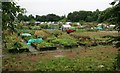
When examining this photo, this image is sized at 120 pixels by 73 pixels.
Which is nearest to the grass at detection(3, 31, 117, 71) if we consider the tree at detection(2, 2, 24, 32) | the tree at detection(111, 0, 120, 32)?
the tree at detection(111, 0, 120, 32)

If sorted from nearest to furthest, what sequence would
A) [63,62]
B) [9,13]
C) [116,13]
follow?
[116,13] < [9,13] < [63,62]

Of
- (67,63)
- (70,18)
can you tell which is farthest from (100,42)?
(70,18)

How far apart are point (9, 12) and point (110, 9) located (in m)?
4.51

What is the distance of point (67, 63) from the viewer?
13.8m

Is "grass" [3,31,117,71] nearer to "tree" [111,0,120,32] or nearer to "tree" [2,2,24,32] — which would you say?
"tree" [111,0,120,32]

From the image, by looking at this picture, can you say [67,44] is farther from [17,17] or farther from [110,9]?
[110,9]

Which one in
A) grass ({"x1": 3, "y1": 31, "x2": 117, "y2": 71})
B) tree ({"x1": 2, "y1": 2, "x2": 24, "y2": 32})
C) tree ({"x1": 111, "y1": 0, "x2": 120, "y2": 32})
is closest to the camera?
tree ({"x1": 111, "y1": 0, "x2": 120, "y2": 32})

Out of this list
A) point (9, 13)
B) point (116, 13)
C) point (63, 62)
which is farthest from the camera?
point (63, 62)

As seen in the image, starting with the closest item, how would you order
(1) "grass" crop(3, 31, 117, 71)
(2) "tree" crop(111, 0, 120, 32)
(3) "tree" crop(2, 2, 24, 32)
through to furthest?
(2) "tree" crop(111, 0, 120, 32) → (3) "tree" crop(2, 2, 24, 32) → (1) "grass" crop(3, 31, 117, 71)

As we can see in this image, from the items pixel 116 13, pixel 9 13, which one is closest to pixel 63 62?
pixel 9 13

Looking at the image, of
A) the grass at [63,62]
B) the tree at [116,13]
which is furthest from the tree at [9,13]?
the tree at [116,13]

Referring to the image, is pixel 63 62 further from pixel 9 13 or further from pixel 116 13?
pixel 116 13

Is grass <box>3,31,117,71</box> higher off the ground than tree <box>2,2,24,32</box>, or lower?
lower

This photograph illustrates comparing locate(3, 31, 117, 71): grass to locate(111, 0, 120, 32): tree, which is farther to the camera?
locate(3, 31, 117, 71): grass
